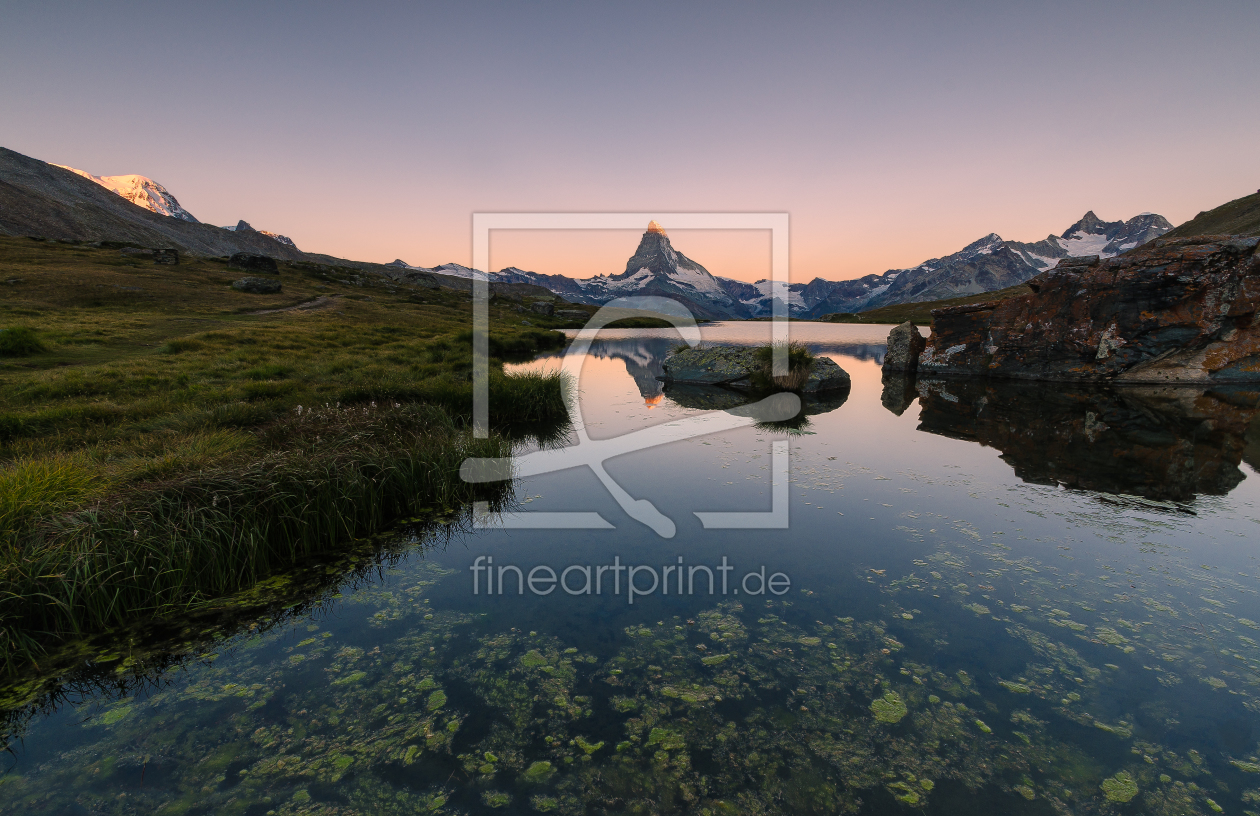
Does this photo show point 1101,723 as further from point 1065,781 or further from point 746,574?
point 746,574

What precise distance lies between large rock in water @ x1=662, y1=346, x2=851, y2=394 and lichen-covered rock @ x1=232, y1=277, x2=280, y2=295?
61755 millimetres

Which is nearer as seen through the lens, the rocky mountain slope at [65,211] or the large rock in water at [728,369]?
the large rock in water at [728,369]

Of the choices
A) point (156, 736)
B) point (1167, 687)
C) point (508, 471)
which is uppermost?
point (508, 471)

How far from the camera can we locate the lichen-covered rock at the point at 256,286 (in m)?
63.8

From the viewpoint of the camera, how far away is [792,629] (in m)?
6.60

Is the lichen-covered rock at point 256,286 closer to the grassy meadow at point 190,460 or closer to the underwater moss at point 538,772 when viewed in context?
the grassy meadow at point 190,460

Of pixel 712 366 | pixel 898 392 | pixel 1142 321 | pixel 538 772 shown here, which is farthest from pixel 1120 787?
pixel 1142 321

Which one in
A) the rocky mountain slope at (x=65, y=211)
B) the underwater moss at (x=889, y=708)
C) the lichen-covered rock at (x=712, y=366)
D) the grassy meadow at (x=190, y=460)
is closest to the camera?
the underwater moss at (x=889, y=708)

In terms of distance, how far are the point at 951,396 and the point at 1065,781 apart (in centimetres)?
2474

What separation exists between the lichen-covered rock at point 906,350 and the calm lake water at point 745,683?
25101 millimetres

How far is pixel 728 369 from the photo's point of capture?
3019 cm

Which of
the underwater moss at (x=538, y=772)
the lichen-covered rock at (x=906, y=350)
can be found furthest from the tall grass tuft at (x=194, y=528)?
the lichen-covered rock at (x=906, y=350)

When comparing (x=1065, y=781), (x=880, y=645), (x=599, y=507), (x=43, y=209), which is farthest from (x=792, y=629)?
(x=43, y=209)

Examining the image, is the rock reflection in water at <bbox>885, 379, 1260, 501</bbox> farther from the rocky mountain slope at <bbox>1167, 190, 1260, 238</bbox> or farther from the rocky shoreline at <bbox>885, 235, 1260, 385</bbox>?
the rocky mountain slope at <bbox>1167, 190, 1260, 238</bbox>
